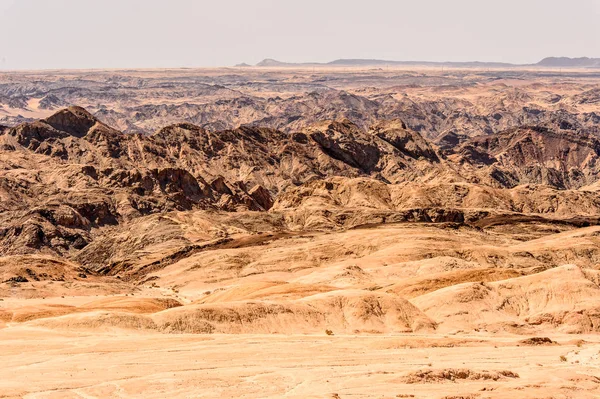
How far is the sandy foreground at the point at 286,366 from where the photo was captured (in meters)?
39.3

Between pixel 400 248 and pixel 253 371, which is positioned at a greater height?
pixel 253 371

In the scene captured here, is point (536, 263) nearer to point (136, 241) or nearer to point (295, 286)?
point (295, 286)

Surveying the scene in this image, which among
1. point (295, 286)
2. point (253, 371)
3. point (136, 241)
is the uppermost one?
point (253, 371)

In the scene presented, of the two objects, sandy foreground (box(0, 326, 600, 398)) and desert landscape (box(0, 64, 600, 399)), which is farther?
desert landscape (box(0, 64, 600, 399))

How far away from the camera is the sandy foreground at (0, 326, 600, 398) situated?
129 ft

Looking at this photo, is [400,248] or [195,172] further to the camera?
[195,172]

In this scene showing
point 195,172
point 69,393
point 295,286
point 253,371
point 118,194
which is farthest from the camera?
point 195,172

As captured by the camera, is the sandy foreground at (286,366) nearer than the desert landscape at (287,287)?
Yes

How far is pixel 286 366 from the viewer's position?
46125 millimetres

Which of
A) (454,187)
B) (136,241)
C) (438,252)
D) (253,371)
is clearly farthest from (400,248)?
(253,371)

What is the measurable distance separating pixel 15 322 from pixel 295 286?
1031 inches

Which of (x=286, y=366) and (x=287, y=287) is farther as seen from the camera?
(x=287, y=287)

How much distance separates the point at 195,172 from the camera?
644ft

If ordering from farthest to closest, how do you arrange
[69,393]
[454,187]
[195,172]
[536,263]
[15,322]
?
[195,172] < [454,187] < [536,263] < [15,322] < [69,393]
